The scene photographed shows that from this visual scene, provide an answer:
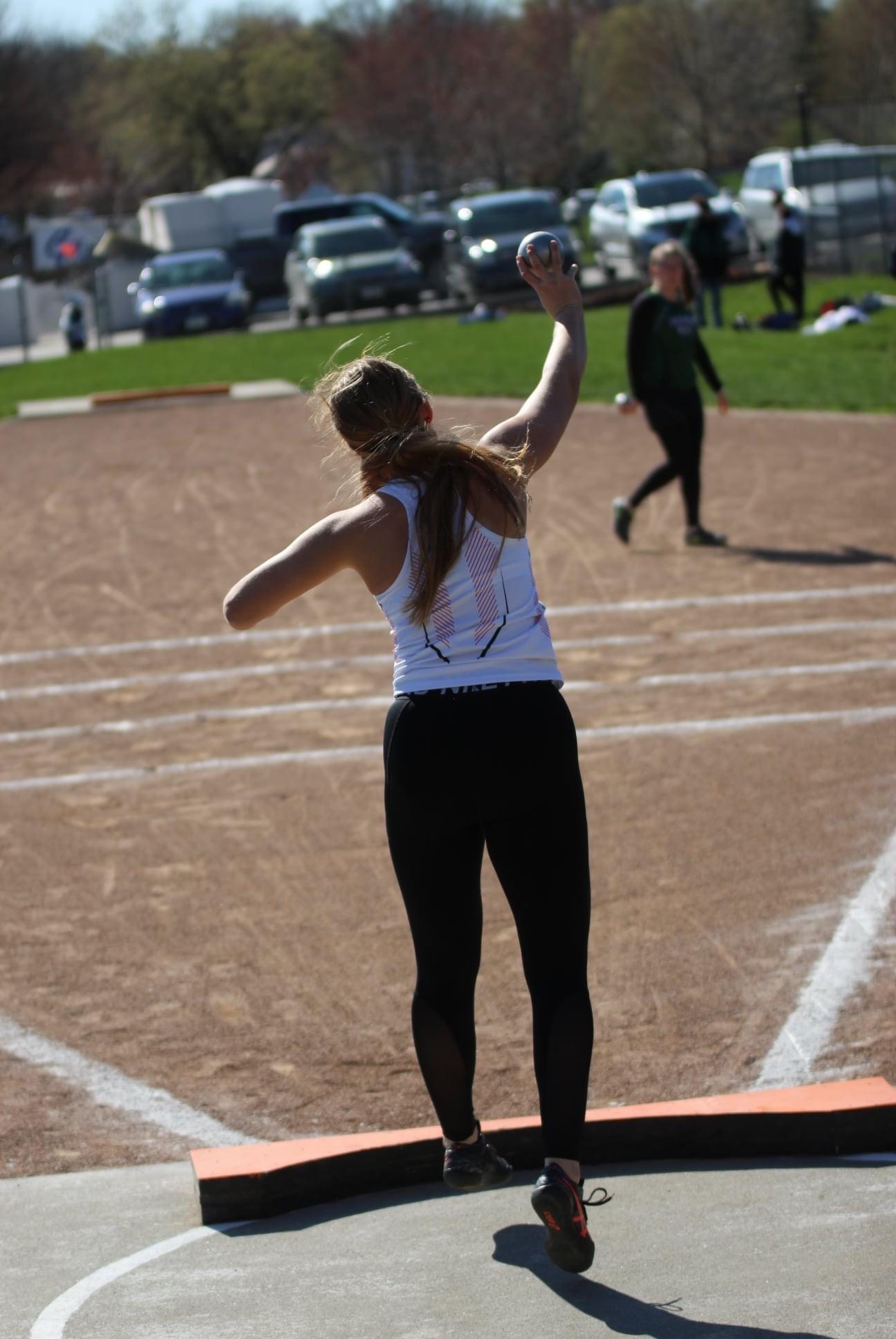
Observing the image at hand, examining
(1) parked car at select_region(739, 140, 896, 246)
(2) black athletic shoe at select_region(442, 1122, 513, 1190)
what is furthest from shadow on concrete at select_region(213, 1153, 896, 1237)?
(1) parked car at select_region(739, 140, 896, 246)

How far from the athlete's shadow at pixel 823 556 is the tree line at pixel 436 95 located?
1227 inches

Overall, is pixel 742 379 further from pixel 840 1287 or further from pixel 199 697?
pixel 840 1287

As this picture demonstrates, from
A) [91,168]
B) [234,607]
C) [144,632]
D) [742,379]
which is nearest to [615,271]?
[742,379]

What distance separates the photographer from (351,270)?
3509cm

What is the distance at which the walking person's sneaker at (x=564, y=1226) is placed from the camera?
353 centimetres

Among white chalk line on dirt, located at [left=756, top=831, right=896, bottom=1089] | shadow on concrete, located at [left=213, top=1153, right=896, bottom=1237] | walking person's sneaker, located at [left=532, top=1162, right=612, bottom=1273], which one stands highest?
walking person's sneaker, located at [left=532, top=1162, right=612, bottom=1273]

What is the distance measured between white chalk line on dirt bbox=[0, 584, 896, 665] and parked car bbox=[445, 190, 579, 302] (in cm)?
2405

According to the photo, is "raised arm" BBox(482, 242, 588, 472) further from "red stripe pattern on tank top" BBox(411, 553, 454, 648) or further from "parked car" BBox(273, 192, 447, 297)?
"parked car" BBox(273, 192, 447, 297)

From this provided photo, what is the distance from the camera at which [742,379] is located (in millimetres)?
20500

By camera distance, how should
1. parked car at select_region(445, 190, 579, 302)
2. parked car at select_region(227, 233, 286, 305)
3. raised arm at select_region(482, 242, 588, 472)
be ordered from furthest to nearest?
1. parked car at select_region(227, 233, 286, 305)
2. parked car at select_region(445, 190, 579, 302)
3. raised arm at select_region(482, 242, 588, 472)

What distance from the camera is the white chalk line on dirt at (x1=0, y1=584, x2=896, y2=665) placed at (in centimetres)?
1062

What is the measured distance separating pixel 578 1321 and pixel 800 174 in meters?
30.1

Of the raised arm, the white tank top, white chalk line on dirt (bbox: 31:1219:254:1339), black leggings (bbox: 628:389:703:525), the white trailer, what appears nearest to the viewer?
white chalk line on dirt (bbox: 31:1219:254:1339)

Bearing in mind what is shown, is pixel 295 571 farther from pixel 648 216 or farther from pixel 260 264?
pixel 260 264
